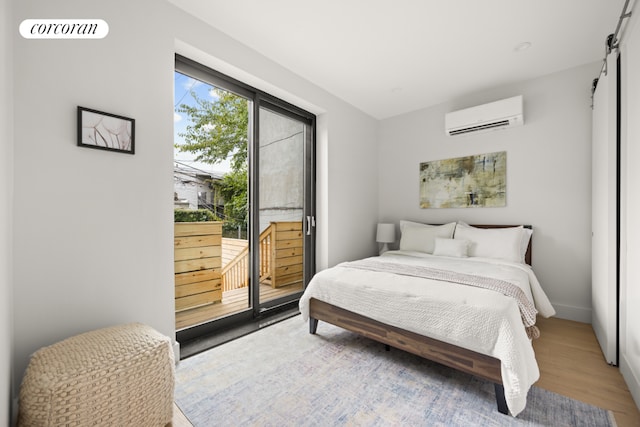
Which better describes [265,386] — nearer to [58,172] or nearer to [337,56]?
[58,172]

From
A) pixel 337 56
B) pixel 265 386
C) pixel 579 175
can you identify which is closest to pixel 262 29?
pixel 337 56

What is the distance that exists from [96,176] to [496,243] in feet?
11.6

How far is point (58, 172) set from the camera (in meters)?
1.54

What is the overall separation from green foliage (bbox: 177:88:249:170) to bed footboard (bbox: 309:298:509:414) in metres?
1.63

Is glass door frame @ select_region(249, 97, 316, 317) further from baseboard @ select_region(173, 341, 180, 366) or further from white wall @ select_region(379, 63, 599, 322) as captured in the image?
white wall @ select_region(379, 63, 599, 322)

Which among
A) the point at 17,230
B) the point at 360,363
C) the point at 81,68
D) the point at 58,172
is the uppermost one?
the point at 81,68

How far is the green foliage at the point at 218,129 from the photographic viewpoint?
8.31ft

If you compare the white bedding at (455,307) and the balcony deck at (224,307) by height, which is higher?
the white bedding at (455,307)

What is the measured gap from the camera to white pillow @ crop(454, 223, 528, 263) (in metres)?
2.88

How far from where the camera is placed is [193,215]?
2572 mm

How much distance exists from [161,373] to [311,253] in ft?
7.40

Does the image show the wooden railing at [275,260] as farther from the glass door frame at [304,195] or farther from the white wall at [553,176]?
the white wall at [553,176]
